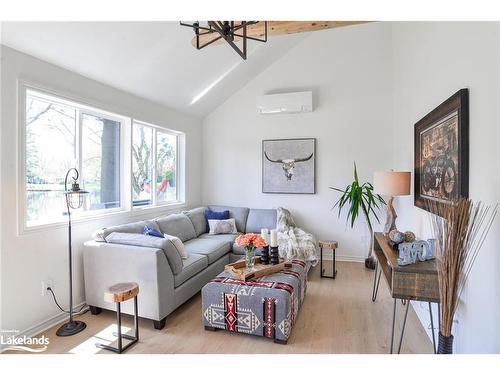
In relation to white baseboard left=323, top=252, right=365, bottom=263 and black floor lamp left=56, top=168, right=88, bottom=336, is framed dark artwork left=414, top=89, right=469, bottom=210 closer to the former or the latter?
white baseboard left=323, top=252, right=365, bottom=263

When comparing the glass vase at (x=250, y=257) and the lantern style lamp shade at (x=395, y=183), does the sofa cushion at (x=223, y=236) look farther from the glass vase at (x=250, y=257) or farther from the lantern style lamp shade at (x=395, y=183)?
the lantern style lamp shade at (x=395, y=183)

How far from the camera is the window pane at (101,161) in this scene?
124 inches

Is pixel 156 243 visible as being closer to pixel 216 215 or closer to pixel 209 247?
pixel 209 247

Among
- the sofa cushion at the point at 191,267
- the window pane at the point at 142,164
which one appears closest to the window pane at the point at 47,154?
the window pane at the point at 142,164

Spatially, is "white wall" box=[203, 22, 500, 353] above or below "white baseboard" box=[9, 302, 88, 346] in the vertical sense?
above

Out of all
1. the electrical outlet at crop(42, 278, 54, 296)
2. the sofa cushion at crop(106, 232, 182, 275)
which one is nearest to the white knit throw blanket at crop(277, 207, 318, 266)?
the sofa cushion at crop(106, 232, 182, 275)

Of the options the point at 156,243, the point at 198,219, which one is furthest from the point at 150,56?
the point at 198,219

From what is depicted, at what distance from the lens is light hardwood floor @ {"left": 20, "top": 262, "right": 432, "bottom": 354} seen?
2.21 meters

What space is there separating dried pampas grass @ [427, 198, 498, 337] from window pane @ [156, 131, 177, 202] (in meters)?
3.86

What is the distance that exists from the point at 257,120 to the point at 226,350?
384cm

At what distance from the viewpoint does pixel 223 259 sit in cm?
382

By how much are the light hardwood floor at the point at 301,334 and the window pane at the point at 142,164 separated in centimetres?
167

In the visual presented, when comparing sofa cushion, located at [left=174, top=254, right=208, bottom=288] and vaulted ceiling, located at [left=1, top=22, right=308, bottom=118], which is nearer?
vaulted ceiling, located at [left=1, top=22, right=308, bottom=118]
